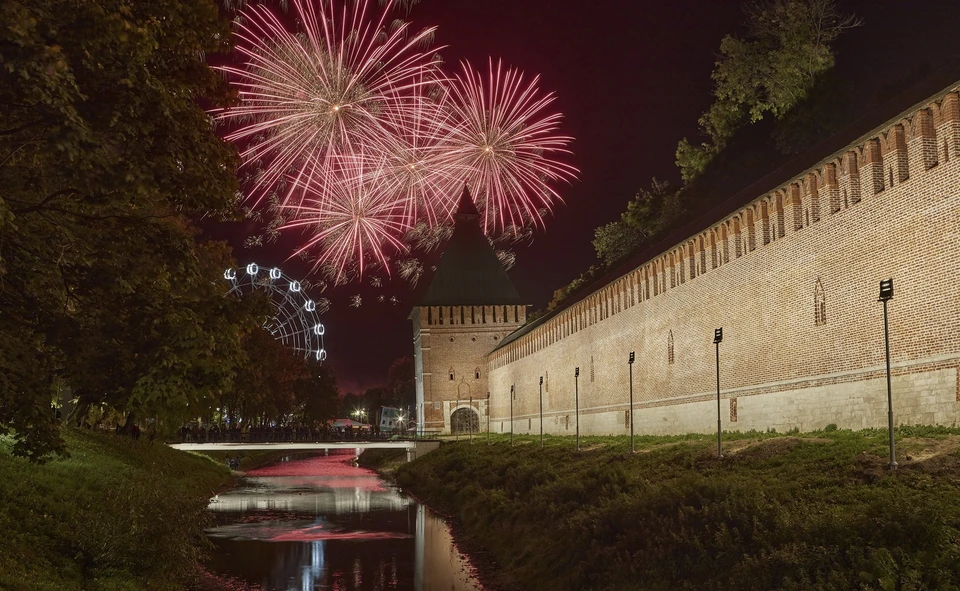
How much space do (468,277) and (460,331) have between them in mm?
4635

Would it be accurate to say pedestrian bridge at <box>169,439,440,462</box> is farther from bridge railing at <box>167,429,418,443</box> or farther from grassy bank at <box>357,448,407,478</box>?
grassy bank at <box>357,448,407,478</box>

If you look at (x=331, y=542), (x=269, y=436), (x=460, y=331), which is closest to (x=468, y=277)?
(x=460, y=331)

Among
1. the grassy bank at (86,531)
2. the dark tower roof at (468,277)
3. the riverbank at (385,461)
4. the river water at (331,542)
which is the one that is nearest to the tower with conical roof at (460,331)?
the dark tower roof at (468,277)

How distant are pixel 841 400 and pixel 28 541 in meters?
14.9

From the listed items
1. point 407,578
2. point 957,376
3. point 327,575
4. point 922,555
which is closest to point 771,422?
point 957,376

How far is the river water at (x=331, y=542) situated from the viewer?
18.6 meters

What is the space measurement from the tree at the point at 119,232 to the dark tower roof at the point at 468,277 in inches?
2395

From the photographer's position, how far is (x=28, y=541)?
1186 cm

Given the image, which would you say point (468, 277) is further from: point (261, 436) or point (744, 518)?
point (744, 518)

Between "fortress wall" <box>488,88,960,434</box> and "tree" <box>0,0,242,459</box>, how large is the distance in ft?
39.9

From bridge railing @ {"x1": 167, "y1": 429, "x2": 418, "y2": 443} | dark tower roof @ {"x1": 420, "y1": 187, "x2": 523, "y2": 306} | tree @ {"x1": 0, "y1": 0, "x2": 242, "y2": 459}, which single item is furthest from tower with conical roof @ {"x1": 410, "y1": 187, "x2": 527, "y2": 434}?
tree @ {"x1": 0, "y1": 0, "x2": 242, "y2": 459}

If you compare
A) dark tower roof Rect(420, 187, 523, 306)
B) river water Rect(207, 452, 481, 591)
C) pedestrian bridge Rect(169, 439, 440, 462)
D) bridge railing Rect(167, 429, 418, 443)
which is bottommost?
river water Rect(207, 452, 481, 591)

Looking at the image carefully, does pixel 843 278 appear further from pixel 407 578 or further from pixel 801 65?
pixel 801 65

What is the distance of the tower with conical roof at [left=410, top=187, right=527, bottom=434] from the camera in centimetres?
6900
